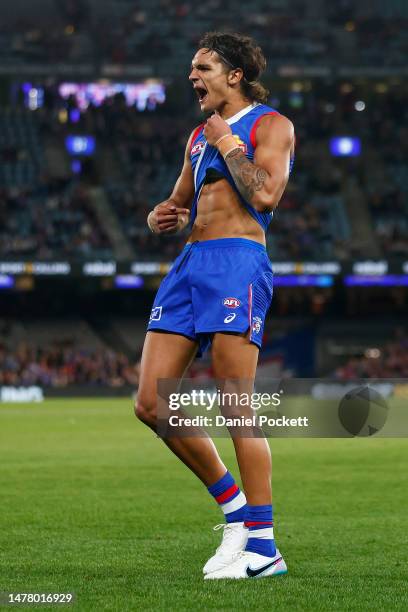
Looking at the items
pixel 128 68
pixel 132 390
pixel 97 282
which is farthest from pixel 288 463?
pixel 128 68

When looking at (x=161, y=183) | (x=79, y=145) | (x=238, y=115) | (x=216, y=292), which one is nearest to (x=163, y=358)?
(x=216, y=292)

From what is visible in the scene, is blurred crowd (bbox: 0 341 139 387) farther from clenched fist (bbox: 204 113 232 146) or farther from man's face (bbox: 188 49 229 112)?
clenched fist (bbox: 204 113 232 146)

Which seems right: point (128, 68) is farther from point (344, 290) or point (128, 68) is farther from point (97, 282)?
point (344, 290)

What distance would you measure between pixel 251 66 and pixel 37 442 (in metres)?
12.8

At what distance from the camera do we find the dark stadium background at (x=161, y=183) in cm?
4047

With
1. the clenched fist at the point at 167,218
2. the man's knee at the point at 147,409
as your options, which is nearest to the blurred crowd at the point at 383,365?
the clenched fist at the point at 167,218

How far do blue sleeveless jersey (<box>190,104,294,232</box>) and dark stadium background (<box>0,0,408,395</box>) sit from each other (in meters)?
31.7

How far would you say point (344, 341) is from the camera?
144 feet

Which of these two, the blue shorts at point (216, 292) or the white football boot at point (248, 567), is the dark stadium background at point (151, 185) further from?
the white football boot at point (248, 567)

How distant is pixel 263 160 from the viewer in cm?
614

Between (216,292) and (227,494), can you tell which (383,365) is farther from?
(216,292)

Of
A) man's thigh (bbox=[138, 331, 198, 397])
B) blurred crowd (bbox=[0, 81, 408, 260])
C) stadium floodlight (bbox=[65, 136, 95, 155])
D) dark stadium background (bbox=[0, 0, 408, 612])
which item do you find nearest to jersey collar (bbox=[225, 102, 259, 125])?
man's thigh (bbox=[138, 331, 198, 397])

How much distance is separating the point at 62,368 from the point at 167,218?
33111mm

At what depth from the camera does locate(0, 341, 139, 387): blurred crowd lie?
125 feet
